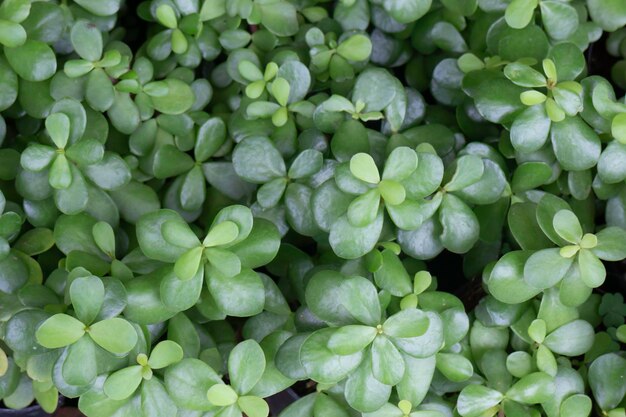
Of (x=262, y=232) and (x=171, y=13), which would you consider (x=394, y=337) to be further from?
(x=171, y=13)

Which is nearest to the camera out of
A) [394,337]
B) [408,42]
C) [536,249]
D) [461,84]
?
[394,337]

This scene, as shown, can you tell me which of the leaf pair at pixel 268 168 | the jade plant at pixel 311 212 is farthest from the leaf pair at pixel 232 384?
the leaf pair at pixel 268 168

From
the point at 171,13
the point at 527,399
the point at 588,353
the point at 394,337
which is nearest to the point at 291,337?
the point at 394,337

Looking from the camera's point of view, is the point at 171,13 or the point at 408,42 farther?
the point at 408,42

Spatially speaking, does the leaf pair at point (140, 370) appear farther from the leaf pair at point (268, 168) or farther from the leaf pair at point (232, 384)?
the leaf pair at point (268, 168)

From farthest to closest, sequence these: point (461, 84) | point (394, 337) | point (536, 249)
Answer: point (461, 84)
point (536, 249)
point (394, 337)

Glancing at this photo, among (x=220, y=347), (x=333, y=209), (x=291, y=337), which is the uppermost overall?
(x=333, y=209)

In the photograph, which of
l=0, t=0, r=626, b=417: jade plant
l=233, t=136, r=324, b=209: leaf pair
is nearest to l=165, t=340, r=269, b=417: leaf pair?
l=0, t=0, r=626, b=417: jade plant

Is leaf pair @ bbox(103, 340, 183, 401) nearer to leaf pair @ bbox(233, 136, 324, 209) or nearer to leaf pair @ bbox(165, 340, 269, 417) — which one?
leaf pair @ bbox(165, 340, 269, 417)
